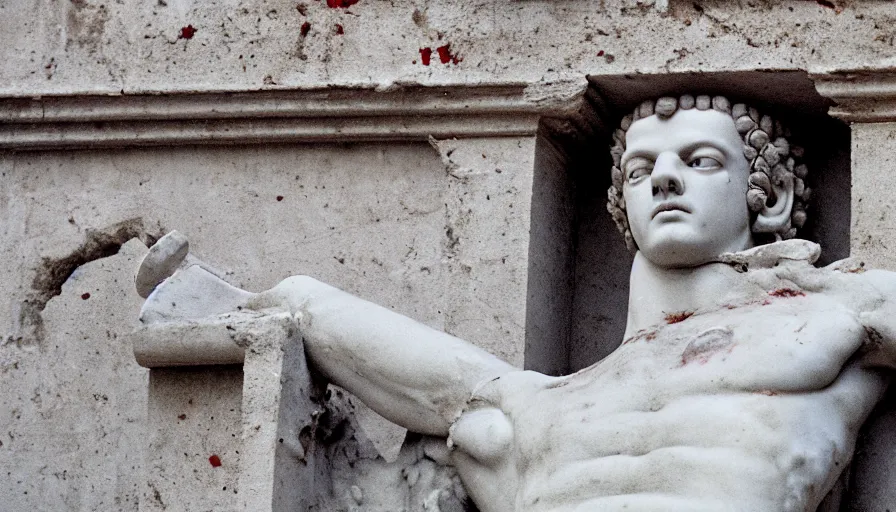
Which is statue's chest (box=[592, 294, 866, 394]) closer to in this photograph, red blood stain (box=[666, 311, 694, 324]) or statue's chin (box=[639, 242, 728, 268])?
red blood stain (box=[666, 311, 694, 324])

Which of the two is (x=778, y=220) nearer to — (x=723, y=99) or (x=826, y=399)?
(x=723, y=99)

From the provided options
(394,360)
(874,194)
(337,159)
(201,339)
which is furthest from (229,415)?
(874,194)

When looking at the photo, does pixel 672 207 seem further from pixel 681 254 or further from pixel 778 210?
pixel 778 210

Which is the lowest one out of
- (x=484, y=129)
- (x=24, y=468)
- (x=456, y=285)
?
(x=24, y=468)

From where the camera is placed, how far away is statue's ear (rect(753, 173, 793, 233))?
532 centimetres

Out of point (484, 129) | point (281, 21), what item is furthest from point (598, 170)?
point (281, 21)

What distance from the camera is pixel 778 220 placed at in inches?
210

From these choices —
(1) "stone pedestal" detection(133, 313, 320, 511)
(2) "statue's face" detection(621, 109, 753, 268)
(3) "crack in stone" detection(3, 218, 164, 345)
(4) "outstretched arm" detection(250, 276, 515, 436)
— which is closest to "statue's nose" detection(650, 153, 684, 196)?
(2) "statue's face" detection(621, 109, 753, 268)

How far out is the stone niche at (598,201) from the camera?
18.0 feet

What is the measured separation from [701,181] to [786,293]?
14.1 inches

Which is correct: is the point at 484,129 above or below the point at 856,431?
above

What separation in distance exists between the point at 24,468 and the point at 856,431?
200 centimetres

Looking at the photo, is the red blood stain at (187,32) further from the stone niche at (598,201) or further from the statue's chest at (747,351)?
the statue's chest at (747,351)

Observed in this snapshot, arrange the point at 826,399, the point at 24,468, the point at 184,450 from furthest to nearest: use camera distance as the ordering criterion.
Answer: the point at 24,468
the point at 184,450
the point at 826,399
